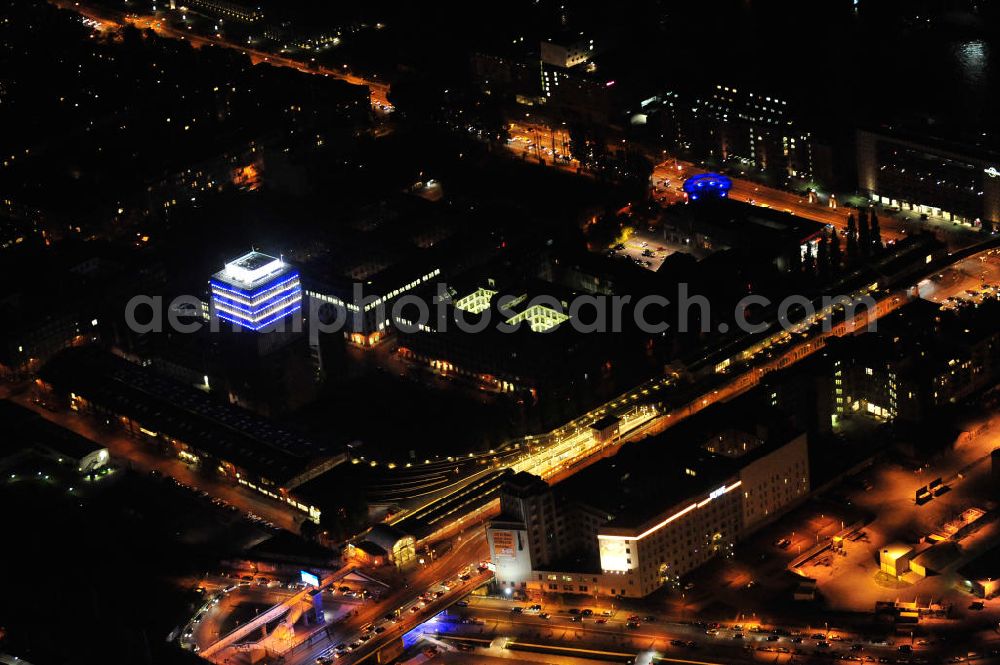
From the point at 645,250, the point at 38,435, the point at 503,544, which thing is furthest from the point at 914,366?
the point at 38,435

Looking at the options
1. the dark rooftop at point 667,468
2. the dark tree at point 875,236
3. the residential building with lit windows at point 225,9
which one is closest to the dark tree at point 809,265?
the dark tree at point 875,236

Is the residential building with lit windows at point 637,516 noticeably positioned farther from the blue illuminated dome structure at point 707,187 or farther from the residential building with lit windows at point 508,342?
the blue illuminated dome structure at point 707,187

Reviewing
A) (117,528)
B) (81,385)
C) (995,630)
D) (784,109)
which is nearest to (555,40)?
(784,109)

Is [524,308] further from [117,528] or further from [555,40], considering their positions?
[555,40]

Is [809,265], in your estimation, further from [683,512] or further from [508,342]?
[683,512]

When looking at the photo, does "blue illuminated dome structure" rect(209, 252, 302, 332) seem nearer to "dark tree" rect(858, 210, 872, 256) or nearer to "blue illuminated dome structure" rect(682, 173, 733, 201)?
"blue illuminated dome structure" rect(682, 173, 733, 201)

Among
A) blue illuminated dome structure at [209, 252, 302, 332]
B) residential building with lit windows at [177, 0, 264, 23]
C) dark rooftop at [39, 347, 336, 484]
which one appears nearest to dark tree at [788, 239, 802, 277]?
blue illuminated dome structure at [209, 252, 302, 332]
